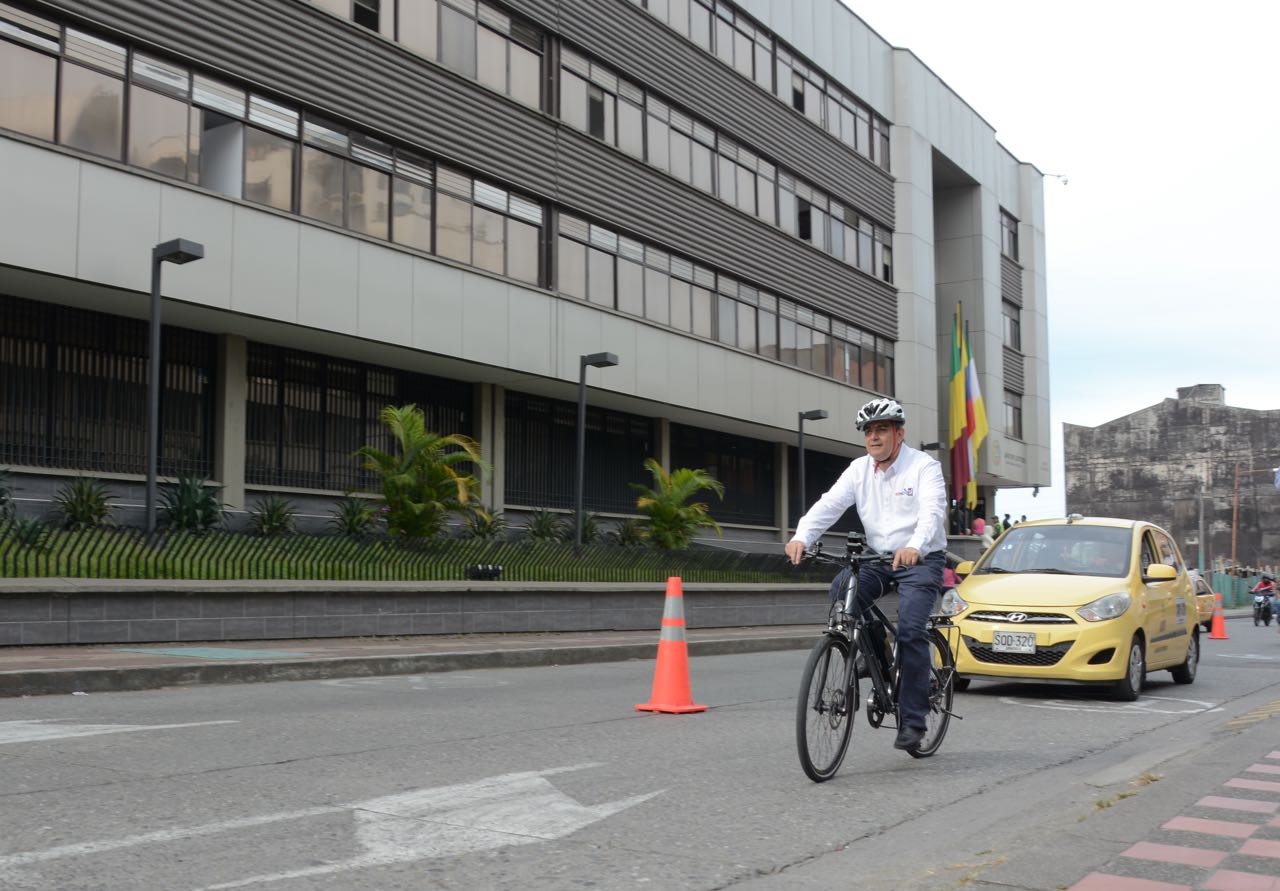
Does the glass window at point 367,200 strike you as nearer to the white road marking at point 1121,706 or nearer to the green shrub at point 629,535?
the green shrub at point 629,535

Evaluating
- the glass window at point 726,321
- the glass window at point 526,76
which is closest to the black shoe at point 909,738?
the glass window at point 526,76

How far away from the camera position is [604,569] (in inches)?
878

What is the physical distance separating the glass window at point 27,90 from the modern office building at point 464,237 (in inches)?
1.6

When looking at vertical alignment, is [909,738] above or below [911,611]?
below

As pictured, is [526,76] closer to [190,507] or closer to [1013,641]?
[190,507]

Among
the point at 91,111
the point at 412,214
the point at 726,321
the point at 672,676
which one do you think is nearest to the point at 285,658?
the point at 672,676

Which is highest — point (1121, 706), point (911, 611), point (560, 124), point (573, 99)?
point (573, 99)

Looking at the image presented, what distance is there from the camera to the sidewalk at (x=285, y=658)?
35.3 ft

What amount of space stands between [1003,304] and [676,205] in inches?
987

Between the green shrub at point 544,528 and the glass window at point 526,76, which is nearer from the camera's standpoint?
the green shrub at point 544,528

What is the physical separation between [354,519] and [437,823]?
1664 centimetres

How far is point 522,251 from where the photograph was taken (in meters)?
26.9

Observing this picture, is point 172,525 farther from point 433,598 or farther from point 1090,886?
point 1090,886

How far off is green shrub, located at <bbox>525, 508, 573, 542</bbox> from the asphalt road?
50.2ft
